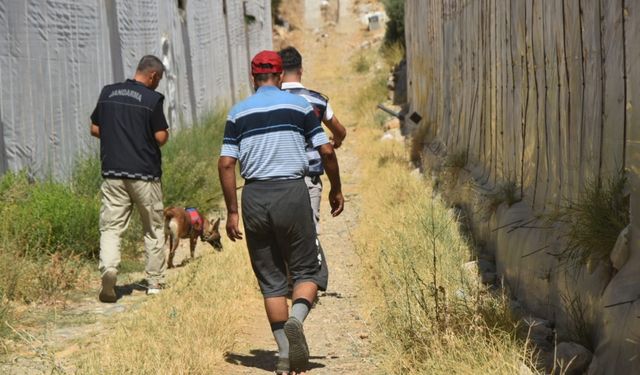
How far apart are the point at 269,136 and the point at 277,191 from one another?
0.31 metres

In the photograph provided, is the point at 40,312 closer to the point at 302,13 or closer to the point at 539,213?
the point at 539,213

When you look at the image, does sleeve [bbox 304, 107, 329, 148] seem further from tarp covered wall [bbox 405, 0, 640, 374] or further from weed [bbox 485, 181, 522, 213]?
weed [bbox 485, 181, 522, 213]

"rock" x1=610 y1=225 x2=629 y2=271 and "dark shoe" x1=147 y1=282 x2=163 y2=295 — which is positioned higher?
"rock" x1=610 y1=225 x2=629 y2=271

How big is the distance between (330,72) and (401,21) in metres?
5.68

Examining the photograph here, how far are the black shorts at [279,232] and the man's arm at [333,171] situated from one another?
0.70 feet

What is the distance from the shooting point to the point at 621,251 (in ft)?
14.4

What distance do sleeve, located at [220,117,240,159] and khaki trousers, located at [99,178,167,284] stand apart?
2408 mm

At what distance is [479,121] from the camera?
9.35 metres

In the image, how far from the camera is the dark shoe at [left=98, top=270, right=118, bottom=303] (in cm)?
766

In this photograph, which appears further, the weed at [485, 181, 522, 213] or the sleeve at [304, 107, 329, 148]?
the weed at [485, 181, 522, 213]

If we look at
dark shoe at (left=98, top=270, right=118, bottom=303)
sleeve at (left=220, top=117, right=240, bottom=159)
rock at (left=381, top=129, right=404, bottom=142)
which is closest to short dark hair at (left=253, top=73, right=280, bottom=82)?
sleeve at (left=220, top=117, right=240, bottom=159)

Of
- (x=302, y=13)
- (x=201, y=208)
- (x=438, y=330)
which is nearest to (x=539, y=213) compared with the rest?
(x=438, y=330)

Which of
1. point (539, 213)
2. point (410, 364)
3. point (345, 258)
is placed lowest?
point (345, 258)

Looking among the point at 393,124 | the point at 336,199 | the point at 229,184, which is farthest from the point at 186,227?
the point at 393,124
